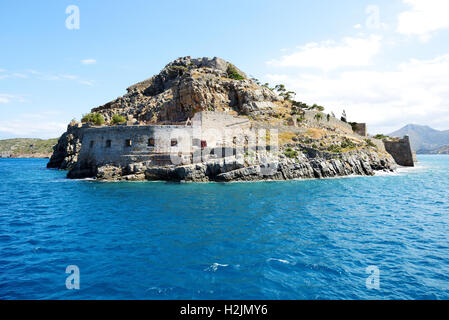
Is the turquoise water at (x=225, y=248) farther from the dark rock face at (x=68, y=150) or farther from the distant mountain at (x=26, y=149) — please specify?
the distant mountain at (x=26, y=149)

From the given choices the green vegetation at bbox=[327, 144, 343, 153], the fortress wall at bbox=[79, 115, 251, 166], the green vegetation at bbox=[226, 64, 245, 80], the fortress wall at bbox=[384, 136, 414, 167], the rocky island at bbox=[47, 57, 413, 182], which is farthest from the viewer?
the green vegetation at bbox=[226, 64, 245, 80]

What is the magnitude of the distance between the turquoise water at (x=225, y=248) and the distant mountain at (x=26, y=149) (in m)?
167

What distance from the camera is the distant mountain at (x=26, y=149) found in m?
161

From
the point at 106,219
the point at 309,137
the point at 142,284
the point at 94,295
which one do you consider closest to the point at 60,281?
the point at 94,295

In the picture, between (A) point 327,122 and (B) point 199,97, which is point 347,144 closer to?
(A) point 327,122

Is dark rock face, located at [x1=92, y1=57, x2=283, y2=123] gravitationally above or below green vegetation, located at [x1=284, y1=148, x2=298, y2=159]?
above

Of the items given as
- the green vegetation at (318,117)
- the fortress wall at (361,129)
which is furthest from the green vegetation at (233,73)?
the fortress wall at (361,129)

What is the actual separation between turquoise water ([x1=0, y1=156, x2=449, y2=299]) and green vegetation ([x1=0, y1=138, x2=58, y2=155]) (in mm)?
170553

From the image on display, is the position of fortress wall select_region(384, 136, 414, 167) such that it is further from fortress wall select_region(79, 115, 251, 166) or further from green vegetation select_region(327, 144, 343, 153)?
fortress wall select_region(79, 115, 251, 166)

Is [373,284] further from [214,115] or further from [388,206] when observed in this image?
[214,115]

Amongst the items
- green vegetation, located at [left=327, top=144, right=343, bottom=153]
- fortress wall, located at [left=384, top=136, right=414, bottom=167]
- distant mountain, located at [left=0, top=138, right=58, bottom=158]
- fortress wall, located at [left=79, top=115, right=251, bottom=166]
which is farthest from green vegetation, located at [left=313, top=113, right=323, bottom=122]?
distant mountain, located at [left=0, top=138, right=58, bottom=158]

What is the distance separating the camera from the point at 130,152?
131 feet

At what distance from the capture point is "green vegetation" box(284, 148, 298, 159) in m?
41.6

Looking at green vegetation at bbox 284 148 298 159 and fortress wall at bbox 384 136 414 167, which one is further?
fortress wall at bbox 384 136 414 167
